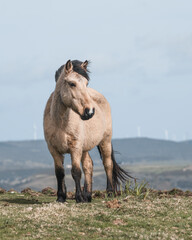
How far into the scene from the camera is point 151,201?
53.9 ft

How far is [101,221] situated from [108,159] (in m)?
6.77

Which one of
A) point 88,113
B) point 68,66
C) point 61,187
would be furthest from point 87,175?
point 68,66

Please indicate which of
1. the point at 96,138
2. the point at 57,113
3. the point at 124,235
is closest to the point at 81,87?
the point at 57,113

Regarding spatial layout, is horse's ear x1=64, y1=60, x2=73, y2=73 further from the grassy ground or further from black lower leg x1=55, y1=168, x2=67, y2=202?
the grassy ground

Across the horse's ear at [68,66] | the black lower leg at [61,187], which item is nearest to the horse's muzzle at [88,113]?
the horse's ear at [68,66]

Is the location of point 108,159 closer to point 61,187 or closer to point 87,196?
point 87,196

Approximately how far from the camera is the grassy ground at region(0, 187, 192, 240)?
12336mm

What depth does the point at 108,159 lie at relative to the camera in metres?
20.1

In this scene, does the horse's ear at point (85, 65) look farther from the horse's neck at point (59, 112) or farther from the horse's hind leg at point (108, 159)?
the horse's hind leg at point (108, 159)

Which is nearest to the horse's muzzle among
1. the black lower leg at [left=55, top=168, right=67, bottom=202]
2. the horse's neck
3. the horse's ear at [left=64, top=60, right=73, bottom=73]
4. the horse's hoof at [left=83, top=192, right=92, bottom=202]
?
the horse's neck

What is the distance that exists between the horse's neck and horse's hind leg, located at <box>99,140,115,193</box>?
4.39 meters

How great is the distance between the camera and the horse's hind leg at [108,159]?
19.9 metres

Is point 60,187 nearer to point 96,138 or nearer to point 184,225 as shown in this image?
point 96,138

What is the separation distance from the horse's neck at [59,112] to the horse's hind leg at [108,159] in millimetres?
4386
